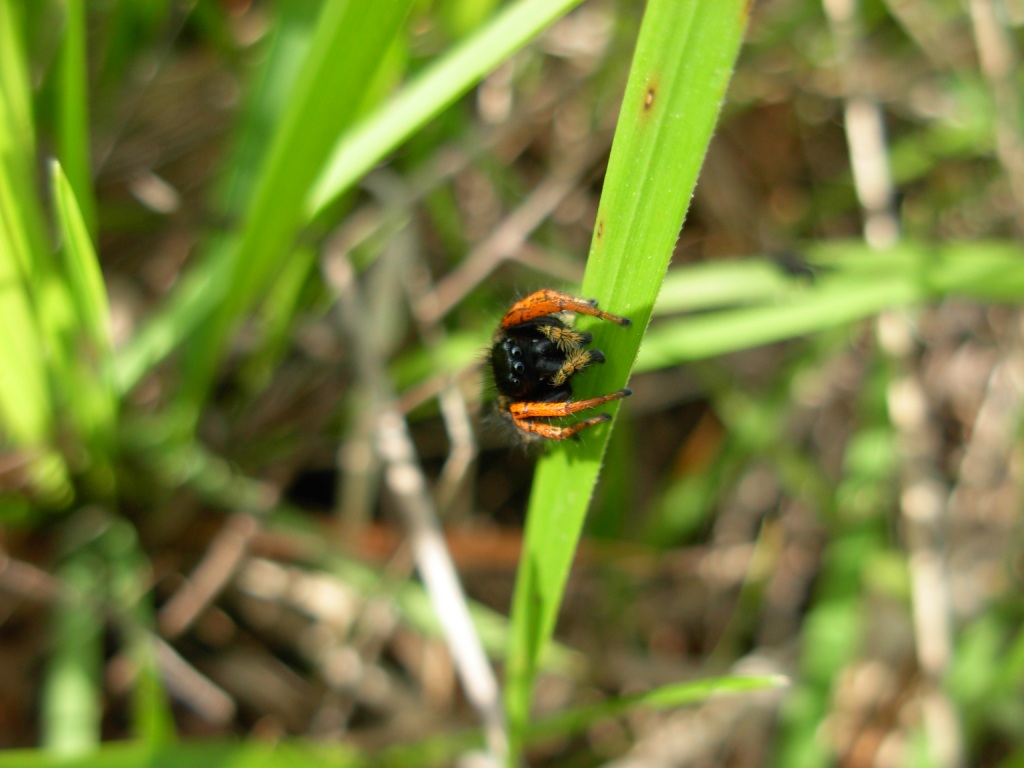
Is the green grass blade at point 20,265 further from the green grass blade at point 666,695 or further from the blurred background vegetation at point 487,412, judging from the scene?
the green grass blade at point 666,695

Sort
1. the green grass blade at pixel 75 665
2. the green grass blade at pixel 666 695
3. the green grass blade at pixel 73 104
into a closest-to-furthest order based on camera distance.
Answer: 1. the green grass blade at pixel 666 695
2. the green grass blade at pixel 73 104
3. the green grass blade at pixel 75 665

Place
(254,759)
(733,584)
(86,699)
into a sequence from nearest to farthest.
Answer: (254,759) < (86,699) < (733,584)

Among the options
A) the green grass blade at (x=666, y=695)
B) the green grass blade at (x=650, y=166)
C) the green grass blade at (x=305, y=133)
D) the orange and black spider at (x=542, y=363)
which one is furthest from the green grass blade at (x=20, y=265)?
the green grass blade at (x=666, y=695)

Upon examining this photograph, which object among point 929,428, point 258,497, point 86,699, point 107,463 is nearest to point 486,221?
point 258,497

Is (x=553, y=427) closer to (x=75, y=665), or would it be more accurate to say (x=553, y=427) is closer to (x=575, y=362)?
(x=575, y=362)

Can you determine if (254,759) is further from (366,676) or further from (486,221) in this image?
(486,221)

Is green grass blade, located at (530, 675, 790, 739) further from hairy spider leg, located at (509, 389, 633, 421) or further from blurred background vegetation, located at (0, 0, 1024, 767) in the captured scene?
hairy spider leg, located at (509, 389, 633, 421)

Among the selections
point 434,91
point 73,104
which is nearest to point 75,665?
point 73,104
